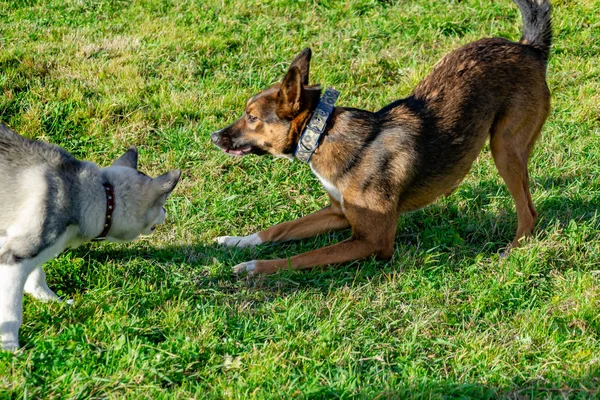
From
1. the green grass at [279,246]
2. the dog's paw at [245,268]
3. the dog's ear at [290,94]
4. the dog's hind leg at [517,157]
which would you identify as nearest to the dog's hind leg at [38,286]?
the green grass at [279,246]

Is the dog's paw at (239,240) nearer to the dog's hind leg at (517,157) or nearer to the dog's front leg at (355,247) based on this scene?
the dog's front leg at (355,247)

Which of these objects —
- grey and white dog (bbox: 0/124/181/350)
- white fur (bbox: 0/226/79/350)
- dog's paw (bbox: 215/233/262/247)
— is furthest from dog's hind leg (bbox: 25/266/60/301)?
dog's paw (bbox: 215/233/262/247)

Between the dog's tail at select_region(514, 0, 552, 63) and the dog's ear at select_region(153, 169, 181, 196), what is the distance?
3.08 m

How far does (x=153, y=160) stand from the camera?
6.26 meters

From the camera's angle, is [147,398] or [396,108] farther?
[396,108]

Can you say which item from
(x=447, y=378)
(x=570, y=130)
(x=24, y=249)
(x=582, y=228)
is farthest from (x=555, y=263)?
(x=24, y=249)

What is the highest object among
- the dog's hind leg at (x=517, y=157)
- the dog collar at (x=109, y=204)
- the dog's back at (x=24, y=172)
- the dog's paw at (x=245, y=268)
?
the dog's back at (x=24, y=172)

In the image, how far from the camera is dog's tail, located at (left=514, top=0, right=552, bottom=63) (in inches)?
216

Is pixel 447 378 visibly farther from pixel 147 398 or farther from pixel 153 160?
pixel 153 160

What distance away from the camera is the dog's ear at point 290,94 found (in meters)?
4.76

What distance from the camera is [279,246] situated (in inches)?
217

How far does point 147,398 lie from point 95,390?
0.98 feet

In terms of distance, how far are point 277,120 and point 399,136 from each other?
922 mm

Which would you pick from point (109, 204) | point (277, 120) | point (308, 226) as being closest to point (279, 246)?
point (308, 226)
